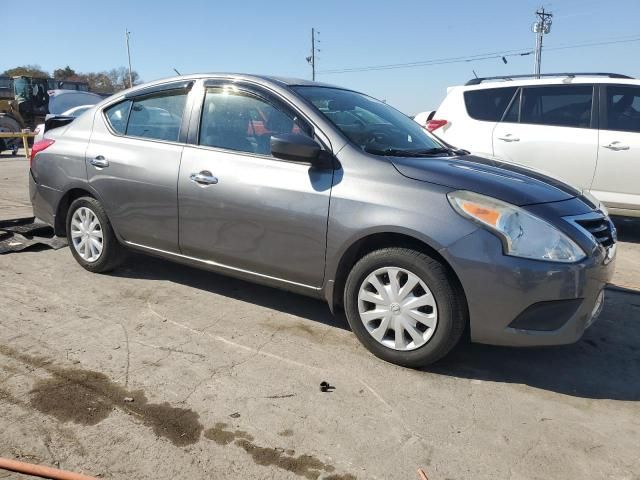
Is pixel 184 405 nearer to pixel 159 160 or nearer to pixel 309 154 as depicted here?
pixel 309 154

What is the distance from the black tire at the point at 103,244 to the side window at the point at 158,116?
0.69 meters

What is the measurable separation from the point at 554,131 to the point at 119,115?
15.6 feet

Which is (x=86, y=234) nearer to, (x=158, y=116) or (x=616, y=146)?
(x=158, y=116)

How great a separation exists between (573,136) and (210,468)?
558 cm

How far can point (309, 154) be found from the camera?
10.7ft

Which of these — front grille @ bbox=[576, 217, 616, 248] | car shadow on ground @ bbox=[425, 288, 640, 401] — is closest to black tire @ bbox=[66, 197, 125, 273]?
car shadow on ground @ bbox=[425, 288, 640, 401]

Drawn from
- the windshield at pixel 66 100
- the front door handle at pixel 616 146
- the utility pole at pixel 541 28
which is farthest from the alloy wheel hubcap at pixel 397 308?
the utility pole at pixel 541 28

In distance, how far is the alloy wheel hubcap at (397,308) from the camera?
9.98 feet

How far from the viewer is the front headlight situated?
9.24 feet

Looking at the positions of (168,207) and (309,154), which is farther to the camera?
(168,207)

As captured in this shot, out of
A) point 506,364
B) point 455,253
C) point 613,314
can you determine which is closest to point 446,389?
point 506,364

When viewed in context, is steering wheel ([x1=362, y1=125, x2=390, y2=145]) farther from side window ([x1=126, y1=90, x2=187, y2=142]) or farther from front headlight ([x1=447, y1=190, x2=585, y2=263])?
side window ([x1=126, y1=90, x2=187, y2=142])

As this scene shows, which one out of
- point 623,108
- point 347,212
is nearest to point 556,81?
point 623,108

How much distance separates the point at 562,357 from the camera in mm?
3391
